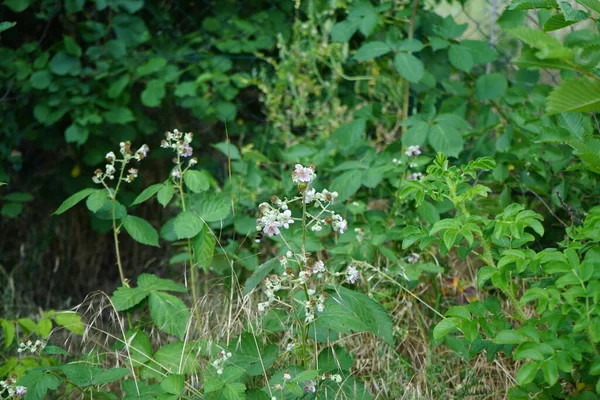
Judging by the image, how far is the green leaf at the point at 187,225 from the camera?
2.02 meters

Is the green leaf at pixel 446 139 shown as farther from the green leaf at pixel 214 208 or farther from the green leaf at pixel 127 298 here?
the green leaf at pixel 127 298

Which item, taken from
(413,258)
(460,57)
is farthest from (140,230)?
(460,57)

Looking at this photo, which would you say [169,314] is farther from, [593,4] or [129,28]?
[129,28]

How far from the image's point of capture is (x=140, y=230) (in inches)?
83.6

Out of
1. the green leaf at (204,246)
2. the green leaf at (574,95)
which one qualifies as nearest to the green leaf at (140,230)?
the green leaf at (204,246)

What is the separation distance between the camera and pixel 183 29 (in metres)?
3.52

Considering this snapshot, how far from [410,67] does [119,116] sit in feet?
3.84

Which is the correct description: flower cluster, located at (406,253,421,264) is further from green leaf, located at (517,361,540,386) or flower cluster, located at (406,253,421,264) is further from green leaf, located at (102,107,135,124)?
green leaf, located at (102,107,135,124)

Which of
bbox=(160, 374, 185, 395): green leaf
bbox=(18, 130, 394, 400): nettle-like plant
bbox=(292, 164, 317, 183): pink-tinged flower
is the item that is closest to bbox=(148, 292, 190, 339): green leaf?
bbox=(18, 130, 394, 400): nettle-like plant

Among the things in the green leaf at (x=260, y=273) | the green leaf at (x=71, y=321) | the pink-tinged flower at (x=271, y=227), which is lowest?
the green leaf at (x=71, y=321)

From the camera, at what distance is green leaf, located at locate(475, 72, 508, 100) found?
2691 mm

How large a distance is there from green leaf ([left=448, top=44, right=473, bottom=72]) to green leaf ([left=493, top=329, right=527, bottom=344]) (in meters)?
1.27

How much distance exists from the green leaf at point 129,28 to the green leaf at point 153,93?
0.68ft

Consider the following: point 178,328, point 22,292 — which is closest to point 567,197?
point 178,328
